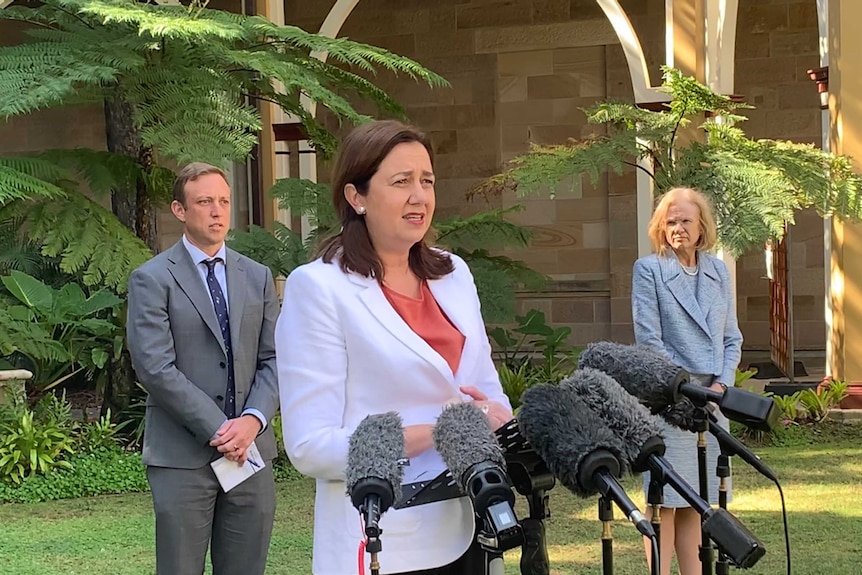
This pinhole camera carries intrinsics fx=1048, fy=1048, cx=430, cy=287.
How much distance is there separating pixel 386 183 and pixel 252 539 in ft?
6.43

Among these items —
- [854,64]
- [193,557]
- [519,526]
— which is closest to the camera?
[519,526]

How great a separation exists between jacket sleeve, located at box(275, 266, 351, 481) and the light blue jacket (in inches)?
98.2

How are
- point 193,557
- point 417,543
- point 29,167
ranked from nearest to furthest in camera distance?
point 417,543, point 193,557, point 29,167

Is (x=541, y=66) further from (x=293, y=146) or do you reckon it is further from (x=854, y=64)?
(x=854, y=64)

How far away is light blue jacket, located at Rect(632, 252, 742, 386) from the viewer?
450cm

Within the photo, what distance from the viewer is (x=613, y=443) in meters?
1.76

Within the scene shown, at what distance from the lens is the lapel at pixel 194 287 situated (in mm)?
3803

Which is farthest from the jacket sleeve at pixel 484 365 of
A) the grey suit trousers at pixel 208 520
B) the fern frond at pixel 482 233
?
the fern frond at pixel 482 233

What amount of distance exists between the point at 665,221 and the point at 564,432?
2.93m

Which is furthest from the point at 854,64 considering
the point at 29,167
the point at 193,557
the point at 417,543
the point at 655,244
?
the point at 417,543

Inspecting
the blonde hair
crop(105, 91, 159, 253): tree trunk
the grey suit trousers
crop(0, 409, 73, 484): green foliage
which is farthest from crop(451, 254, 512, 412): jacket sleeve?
crop(105, 91, 159, 253): tree trunk

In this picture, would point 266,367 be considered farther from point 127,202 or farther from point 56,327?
point 56,327

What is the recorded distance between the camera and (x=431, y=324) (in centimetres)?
238

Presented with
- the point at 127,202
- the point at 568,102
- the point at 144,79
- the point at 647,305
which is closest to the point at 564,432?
the point at 647,305
